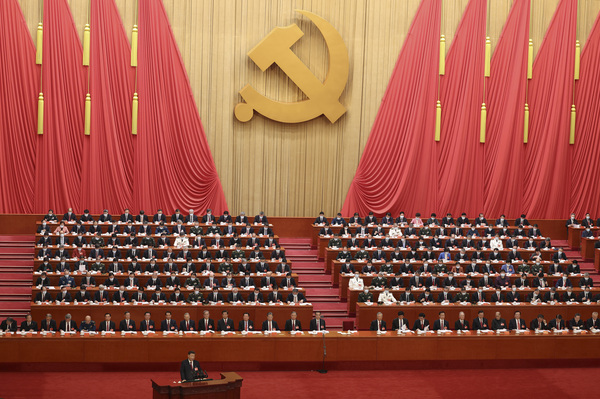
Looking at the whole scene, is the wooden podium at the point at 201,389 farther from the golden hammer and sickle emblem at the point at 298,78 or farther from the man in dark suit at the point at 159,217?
the golden hammer and sickle emblem at the point at 298,78

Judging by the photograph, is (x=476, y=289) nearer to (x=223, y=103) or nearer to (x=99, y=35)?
(x=223, y=103)

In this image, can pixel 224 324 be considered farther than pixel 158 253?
No

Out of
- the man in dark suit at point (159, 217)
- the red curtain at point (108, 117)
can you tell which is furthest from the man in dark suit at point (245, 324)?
the red curtain at point (108, 117)

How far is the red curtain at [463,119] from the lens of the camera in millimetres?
18125

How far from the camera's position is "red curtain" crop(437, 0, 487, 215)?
1812cm

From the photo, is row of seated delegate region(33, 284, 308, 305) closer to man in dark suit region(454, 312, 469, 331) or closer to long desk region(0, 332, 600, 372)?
long desk region(0, 332, 600, 372)

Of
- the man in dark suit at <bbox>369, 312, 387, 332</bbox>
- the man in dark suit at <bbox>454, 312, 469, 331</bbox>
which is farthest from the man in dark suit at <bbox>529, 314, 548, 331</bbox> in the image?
the man in dark suit at <bbox>369, 312, 387, 332</bbox>

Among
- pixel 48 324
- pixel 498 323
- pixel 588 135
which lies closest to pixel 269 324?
pixel 48 324

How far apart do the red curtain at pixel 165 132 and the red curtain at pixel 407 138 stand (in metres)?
3.46

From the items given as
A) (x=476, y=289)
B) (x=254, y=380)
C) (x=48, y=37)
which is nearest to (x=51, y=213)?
(x=48, y=37)

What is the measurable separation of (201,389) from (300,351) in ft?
10.4

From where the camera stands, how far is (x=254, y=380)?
11.5m

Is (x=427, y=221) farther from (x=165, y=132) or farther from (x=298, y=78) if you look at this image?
(x=165, y=132)

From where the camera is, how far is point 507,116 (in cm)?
1823
